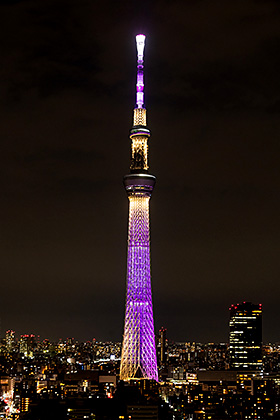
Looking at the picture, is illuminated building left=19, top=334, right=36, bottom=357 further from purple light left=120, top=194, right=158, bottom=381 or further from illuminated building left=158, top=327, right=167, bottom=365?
purple light left=120, top=194, right=158, bottom=381

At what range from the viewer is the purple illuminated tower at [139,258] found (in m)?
28.4

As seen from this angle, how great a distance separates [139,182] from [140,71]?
3.32 metres

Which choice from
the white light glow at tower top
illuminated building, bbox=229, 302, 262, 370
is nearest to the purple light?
the white light glow at tower top

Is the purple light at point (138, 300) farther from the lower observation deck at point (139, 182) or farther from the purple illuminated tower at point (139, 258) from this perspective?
the lower observation deck at point (139, 182)

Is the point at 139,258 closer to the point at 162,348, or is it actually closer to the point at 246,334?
the point at 246,334

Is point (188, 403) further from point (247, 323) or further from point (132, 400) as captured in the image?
point (247, 323)

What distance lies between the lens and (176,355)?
6712 cm

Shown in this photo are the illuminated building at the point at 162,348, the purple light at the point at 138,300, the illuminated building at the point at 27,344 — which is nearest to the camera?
the purple light at the point at 138,300

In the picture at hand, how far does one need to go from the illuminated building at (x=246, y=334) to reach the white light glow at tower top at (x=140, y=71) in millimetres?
26272

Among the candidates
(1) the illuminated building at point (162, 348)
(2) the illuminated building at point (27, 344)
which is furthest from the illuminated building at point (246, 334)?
(2) the illuminated building at point (27, 344)

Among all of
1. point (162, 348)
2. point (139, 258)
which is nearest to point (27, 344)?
point (162, 348)

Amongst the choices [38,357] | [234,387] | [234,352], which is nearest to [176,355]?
[38,357]

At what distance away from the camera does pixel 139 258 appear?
1127 inches

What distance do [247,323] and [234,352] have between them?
178cm
